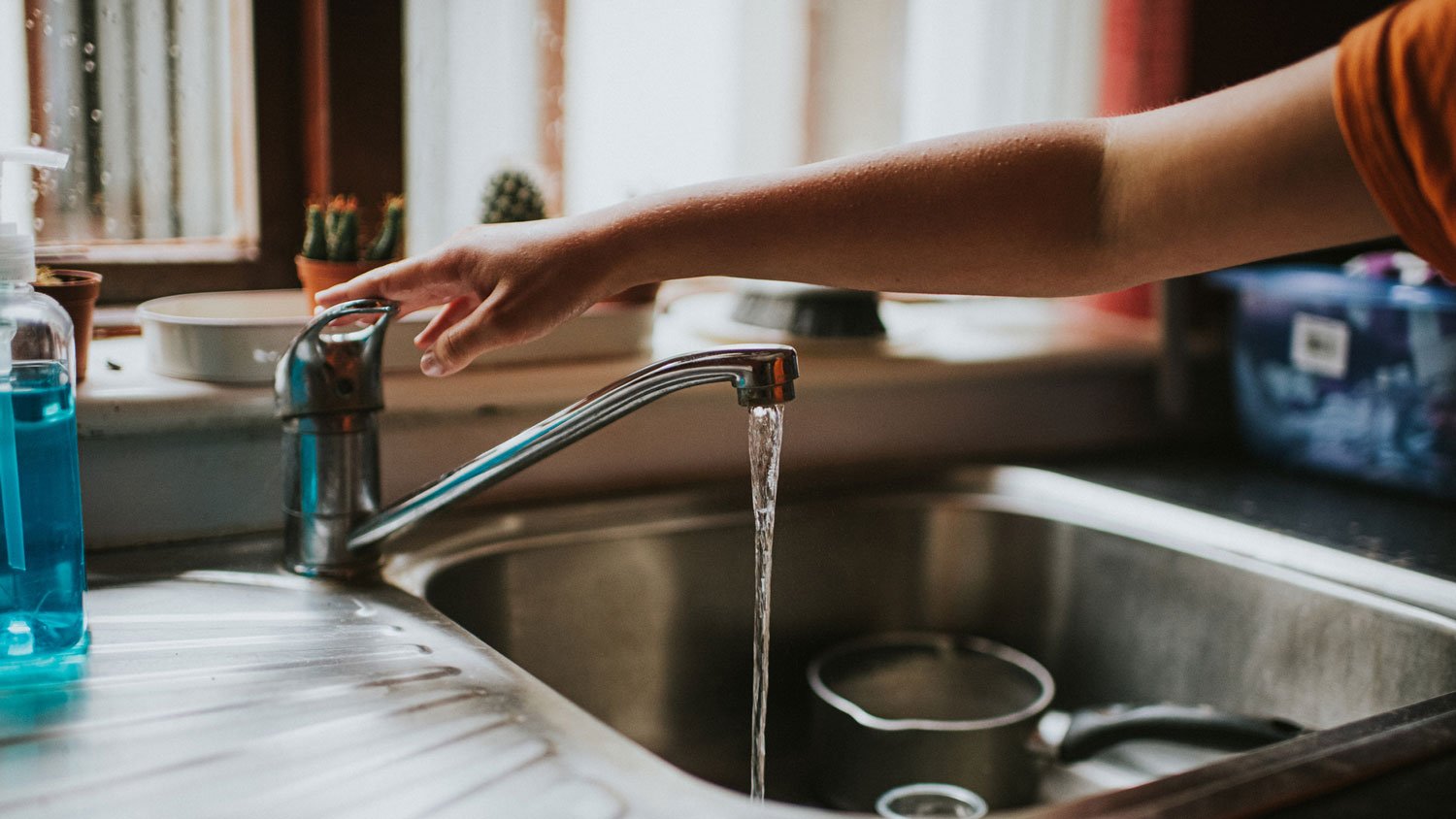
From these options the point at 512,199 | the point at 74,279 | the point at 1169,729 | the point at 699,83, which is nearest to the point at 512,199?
the point at 512,199

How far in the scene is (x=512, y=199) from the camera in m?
1.13

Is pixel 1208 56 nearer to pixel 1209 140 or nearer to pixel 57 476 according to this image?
pixel 1209 140

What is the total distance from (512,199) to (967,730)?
0.59 metres

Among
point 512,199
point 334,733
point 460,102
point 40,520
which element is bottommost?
point 334,733

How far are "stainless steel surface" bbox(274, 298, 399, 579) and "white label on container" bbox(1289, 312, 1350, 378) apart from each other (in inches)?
34.8

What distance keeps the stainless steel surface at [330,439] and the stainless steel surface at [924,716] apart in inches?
15.4

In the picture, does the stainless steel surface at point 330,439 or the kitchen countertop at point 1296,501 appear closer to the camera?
the stainless steel surface at point 330,439

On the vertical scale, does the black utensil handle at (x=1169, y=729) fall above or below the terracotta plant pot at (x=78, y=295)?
below

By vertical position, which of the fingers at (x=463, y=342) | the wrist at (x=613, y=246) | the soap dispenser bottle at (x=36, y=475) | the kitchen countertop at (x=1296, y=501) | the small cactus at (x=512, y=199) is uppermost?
the small cactus at (x=512, y=199)

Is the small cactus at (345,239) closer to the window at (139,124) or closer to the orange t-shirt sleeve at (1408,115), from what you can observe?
the window at (139,124)

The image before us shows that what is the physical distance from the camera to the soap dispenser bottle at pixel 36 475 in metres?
0.73

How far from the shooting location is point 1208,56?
153cm

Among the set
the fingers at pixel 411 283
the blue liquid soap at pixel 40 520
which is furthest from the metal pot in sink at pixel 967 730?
the blue liquid soap at pixel 40 520

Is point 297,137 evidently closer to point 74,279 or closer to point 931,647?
point 74,279
